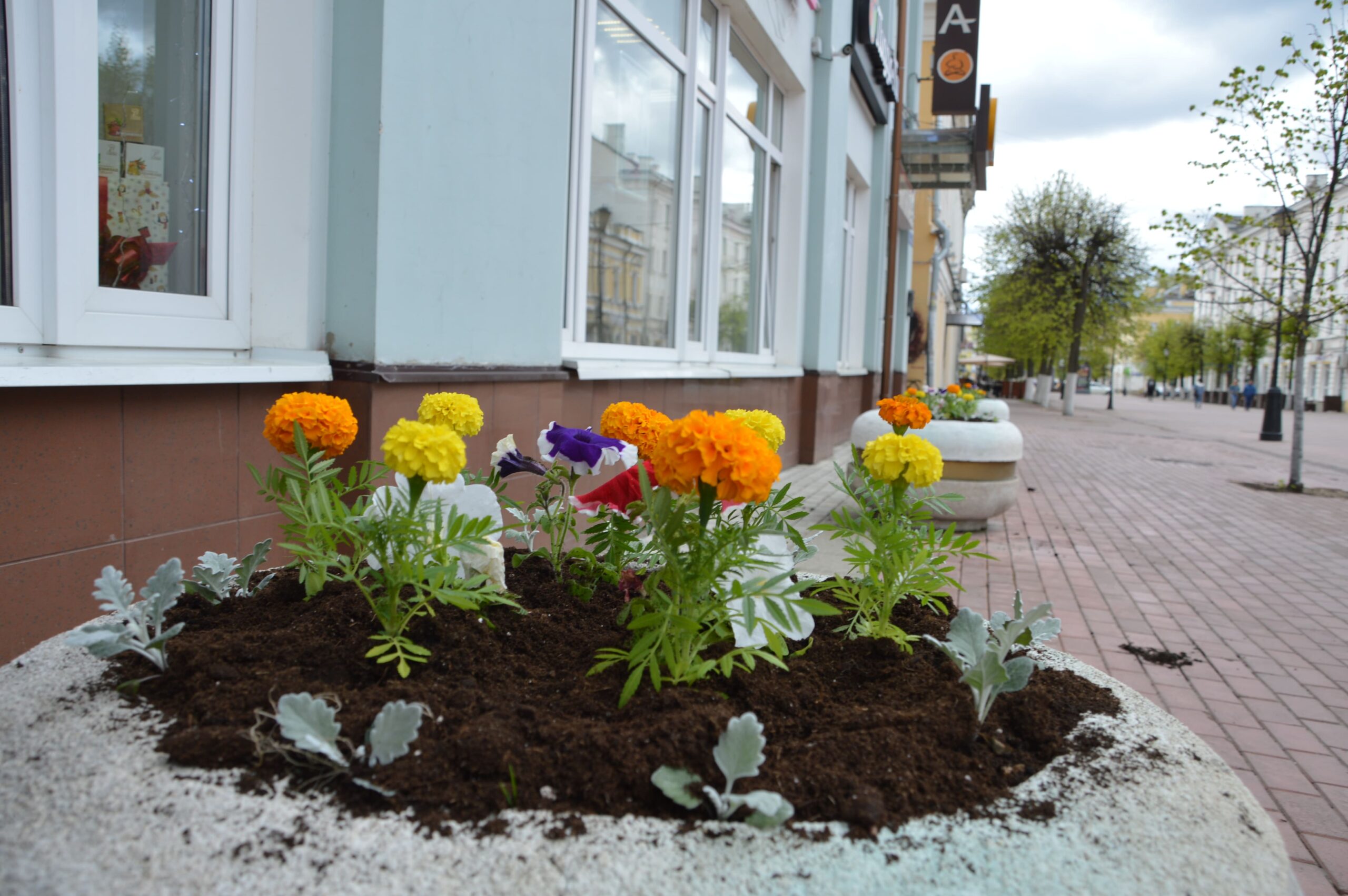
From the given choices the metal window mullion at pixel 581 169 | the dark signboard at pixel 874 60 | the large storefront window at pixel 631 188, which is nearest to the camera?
the metal window mullion at pixel 581 169

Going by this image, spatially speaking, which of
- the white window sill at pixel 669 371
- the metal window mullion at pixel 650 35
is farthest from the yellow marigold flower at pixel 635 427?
the metal window mullion at pixel 650 35

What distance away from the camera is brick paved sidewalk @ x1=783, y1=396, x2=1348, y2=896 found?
2809 mm

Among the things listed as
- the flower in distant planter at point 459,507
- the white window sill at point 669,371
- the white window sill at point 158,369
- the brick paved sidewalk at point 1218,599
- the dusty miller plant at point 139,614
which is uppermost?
the white window sill at point 669,371

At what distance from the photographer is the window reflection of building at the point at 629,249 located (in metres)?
5.23

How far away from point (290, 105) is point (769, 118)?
6099 millimetres

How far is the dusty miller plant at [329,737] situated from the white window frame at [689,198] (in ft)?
11.4

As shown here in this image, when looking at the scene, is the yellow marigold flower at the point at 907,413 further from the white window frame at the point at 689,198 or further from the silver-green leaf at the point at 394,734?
the white window frame at the point at 689,198

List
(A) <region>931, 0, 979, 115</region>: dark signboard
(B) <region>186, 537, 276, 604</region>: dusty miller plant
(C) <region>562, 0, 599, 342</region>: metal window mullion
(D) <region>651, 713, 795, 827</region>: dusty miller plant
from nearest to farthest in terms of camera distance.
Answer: (D) <region>651, 713, 795, 827</region>: dusty miller plant
(B) <region>186, 537, 276, 604</region>: dusty miller plant
(C) <region>562, 0, 599, 342</region>: metal window mullion
(A) <region>931, 0, 979, 115</region>: dark signboard

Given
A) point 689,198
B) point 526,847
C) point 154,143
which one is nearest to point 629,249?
point 689,198

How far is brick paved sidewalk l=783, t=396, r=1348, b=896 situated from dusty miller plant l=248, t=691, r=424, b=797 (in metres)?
2.21

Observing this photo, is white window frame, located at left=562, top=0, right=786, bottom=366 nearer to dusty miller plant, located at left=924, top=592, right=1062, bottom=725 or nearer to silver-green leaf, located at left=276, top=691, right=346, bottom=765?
dusty miller plant, located at left=924, top=592, right=1062, bottom=725

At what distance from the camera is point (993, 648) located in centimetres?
140

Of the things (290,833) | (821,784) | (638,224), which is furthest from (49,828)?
(638,224)

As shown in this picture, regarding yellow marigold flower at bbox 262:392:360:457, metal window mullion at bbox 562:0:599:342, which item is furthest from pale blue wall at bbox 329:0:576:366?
yellow marigold flower at bbox 262:392:360:457
